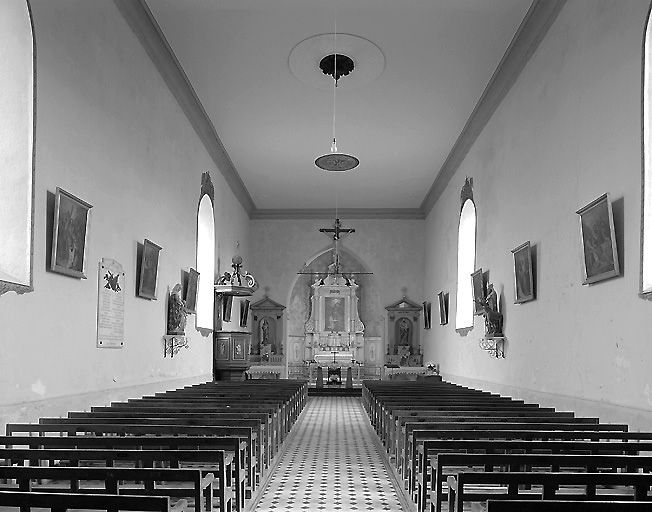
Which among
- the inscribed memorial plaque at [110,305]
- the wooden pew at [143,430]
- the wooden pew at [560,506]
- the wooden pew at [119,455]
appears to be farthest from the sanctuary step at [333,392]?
the wooden pew at [560,506]

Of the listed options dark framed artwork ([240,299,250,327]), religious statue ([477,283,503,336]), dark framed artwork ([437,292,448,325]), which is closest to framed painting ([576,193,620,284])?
religious statue ([477,283,503,336])

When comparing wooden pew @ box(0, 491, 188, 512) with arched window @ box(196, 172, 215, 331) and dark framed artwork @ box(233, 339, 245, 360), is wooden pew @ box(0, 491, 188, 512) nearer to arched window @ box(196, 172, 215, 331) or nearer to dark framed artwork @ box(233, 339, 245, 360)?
arched window @ box(196, 172, 215, 331)

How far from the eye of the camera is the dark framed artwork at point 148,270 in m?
9.36

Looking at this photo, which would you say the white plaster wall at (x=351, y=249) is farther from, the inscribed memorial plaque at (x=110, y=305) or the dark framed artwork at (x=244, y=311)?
the inscribed memorial plaque at (x=110, y=305)

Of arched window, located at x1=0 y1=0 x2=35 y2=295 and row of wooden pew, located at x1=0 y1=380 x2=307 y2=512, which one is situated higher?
arched window, located at x1=0 y1=0 x2=35 y2=295

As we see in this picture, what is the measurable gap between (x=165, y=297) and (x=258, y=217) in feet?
35.7

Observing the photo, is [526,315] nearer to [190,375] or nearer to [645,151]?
[645,151]

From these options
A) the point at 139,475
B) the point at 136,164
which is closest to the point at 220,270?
the point at 136,164

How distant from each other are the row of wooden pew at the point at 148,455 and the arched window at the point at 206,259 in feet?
18.2

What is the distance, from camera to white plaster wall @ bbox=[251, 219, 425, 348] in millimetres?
21547

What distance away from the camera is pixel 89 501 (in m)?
2.75

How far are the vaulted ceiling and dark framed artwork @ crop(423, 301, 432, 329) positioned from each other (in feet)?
13.6

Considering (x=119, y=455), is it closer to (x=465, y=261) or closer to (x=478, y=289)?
(x=478, y=289)

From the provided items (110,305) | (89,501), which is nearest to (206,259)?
(110,305)
